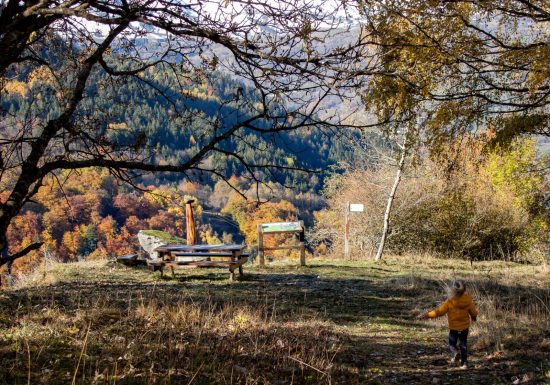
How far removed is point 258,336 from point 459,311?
2.20 metres

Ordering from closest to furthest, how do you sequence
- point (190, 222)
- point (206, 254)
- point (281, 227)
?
point (206, 254)
point (281, 227)
point (190, 222)

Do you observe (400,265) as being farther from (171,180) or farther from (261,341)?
(171,180)

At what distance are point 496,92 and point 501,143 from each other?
94 centimetres

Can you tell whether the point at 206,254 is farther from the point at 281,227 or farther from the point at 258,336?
the point at 258,336

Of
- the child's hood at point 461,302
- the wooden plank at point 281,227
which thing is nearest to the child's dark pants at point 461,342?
the child's hood at point 461,302

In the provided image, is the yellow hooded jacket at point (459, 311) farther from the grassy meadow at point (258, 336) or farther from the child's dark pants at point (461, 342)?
the grassy meadow at point (258, 336)

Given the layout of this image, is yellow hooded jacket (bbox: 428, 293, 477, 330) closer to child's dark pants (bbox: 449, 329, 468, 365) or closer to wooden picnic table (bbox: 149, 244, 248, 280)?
child's dark pants (bbox: 449, 329, 468, 365)

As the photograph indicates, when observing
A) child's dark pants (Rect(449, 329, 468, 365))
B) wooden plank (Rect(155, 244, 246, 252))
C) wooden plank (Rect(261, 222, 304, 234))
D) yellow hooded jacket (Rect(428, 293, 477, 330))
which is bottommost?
child's dark pants (Rect(449, 329, 468, 365))

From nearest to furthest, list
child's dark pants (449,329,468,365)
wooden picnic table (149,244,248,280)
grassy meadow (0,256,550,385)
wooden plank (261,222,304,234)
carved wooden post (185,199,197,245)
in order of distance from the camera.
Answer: grassy meadow (0,256,550,385) → child's dark pants (449,329,468,365) → wooden picnic table (149,244,248,280) → wooden plank (261,222,304,234) → carved wooden post (185,199,197,245)

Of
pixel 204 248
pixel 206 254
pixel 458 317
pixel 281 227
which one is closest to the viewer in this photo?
pixel 458 317

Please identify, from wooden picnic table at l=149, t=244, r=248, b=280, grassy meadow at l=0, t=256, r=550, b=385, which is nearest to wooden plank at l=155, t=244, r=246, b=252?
wooden picnic table at l=149, t=244, r=248, b=280

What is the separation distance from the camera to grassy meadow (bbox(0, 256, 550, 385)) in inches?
169

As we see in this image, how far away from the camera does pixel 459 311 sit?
5.75 metres

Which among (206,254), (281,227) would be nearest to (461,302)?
(206,254)
